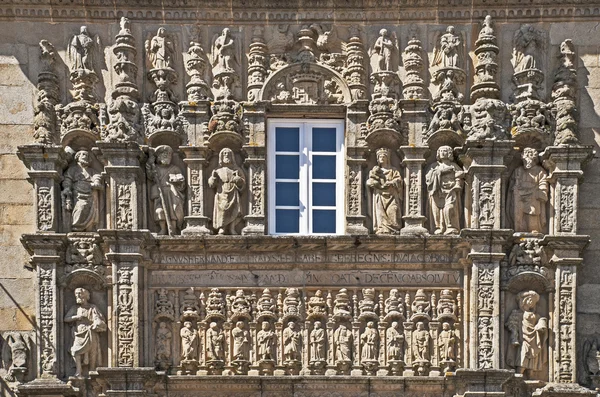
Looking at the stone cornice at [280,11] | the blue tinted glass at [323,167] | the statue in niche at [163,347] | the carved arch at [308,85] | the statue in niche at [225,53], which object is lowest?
the statue in niche at [163,347]

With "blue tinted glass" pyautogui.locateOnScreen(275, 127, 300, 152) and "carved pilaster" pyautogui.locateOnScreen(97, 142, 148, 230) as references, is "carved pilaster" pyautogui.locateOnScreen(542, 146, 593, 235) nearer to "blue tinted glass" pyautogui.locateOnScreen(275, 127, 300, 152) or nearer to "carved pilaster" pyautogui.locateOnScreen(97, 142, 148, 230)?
"blue tinted glass" pyautogui.locateOnScreen(275, 127, 300, 152)

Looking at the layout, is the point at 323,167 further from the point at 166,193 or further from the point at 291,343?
the point at 291,343

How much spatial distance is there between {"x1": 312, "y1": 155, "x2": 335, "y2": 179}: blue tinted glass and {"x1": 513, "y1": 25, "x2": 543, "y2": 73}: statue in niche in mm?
2734

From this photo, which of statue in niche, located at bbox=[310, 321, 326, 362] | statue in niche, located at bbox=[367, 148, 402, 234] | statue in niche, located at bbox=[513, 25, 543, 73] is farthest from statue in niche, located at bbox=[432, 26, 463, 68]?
statue in niche, located at bbox=[310, 321, 326, 362]

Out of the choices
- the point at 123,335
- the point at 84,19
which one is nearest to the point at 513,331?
the point at 123,335

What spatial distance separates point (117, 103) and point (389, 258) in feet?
13.3


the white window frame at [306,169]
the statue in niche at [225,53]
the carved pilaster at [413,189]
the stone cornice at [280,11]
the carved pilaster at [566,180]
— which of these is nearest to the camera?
the carved pilaster at [566,180]

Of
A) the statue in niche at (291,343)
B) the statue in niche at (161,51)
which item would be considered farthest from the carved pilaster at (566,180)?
the statue in niche at (161,51)

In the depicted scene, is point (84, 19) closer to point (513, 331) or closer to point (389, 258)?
point (389, 258)

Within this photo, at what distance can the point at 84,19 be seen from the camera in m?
17.7

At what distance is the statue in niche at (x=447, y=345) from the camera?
55.4ft

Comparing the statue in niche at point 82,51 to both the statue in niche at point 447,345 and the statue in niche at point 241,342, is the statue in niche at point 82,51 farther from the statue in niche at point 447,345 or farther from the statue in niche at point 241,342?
the statue in niche at point 447,345

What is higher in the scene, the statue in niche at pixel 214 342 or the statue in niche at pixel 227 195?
the statue in niche at pixel 227 195

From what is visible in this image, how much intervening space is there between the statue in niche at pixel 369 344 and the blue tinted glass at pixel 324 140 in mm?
2412
